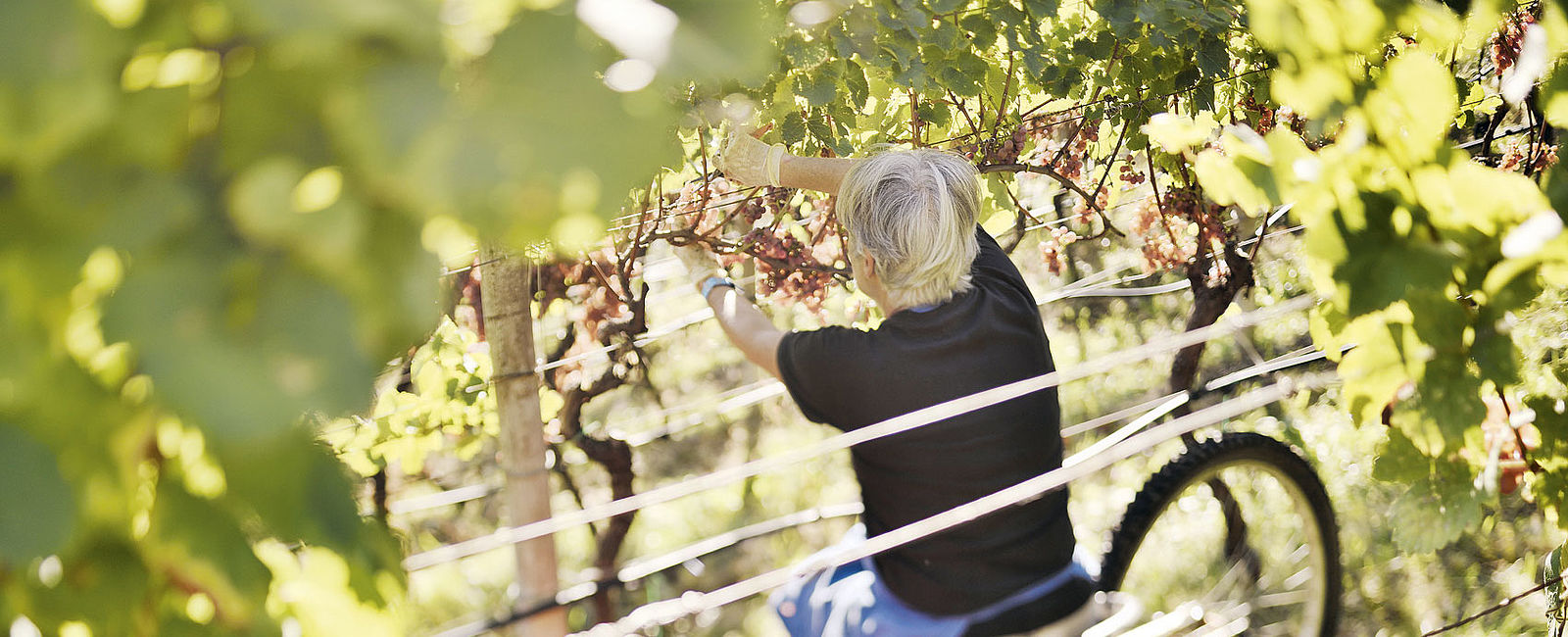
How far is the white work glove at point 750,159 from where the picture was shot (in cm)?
193

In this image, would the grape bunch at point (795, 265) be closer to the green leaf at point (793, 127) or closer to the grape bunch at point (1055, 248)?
the green leaf at point (793, 127)

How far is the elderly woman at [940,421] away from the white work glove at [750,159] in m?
0.26

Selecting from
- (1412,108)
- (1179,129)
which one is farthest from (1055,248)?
(1412,108)

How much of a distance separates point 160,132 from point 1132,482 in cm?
596

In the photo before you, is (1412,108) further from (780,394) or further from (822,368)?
(780,394)

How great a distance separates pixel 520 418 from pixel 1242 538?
1676mm

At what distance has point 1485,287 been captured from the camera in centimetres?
92

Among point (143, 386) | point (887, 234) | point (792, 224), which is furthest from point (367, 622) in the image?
point (792, 224)

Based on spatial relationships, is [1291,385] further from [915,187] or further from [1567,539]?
[915,187]

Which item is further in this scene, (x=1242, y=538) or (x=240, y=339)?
(x=1242, y=538)

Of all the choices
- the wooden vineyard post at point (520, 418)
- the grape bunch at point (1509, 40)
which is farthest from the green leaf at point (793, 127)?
the grape bunch at point (1509, 40)

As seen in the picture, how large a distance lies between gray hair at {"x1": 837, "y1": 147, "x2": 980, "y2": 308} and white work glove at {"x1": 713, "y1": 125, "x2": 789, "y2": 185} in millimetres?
275

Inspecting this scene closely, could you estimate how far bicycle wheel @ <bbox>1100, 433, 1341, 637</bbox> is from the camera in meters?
1.86

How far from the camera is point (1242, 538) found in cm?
227
